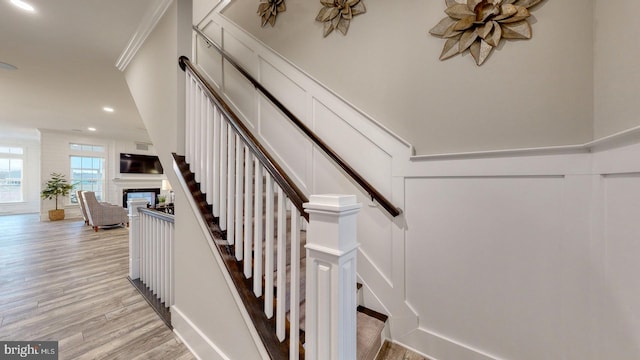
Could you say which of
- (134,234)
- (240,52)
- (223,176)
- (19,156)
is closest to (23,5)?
(240,52)

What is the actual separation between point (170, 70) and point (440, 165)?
2.12 metres

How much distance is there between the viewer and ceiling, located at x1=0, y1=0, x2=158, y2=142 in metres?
2.20

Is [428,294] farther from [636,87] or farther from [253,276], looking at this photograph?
[636,87]

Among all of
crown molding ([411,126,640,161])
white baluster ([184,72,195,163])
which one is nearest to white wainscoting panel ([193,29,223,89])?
white baluster ([184,72,195,163])

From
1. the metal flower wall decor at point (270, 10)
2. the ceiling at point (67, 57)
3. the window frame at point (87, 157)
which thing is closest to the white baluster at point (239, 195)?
the metal flower wall decor at point (270, 10)

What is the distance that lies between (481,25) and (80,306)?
12.5 feet

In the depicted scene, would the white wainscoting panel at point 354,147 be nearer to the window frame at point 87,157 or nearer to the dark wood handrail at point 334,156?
the dark wood handrail at point 334,156

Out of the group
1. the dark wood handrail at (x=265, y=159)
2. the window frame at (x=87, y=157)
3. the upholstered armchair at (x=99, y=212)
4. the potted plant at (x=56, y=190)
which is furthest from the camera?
the window frame at (x=87, y=157)

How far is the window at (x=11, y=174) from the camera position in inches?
326

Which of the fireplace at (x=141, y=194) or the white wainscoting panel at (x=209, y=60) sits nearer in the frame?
the white wainscoting panel at (x=209, y=60)

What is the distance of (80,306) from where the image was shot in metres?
2.28

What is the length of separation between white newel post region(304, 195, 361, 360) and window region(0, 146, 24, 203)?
42.2 feet

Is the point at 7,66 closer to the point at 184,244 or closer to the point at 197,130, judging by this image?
the point at 197,130

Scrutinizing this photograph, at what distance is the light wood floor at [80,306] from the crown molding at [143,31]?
8.47ft
